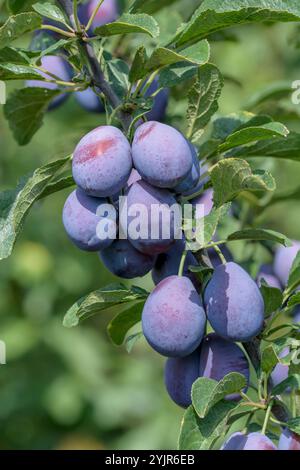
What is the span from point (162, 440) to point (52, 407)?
39 centimetres

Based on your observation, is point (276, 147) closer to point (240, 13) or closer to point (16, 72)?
point (240, 13)

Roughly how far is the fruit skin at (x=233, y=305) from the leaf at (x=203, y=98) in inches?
7.9

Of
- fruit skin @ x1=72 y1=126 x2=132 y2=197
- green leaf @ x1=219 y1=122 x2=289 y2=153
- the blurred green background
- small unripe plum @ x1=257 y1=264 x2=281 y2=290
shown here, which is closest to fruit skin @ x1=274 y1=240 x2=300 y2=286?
small unripe plum @ x1=257 y1=264 x2=281 y2=290

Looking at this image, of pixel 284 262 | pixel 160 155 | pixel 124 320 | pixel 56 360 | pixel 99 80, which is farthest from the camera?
pixel 56 360

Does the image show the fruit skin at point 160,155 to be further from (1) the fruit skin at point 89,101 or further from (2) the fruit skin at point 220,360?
(1) the fruit skin at point 89,101

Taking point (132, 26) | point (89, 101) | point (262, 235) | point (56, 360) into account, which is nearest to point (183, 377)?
point (262, 235)

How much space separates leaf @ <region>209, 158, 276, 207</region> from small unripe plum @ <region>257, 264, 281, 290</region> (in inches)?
12.7

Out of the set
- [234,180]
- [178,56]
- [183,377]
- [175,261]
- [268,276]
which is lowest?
[268,276]

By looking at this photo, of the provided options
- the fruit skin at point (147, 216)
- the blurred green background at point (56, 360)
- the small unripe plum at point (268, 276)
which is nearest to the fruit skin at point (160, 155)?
the fruit skin at point (147, 216)

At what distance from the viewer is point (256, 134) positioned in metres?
0.97

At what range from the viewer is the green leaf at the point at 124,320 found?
1.10 meters

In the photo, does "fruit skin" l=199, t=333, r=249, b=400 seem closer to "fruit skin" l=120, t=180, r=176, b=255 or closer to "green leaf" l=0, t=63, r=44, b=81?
"fruit skin" l=120, t=180, r=176, b=255

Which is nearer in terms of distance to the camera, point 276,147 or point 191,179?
point 191,179

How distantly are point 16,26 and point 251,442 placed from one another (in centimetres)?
53
